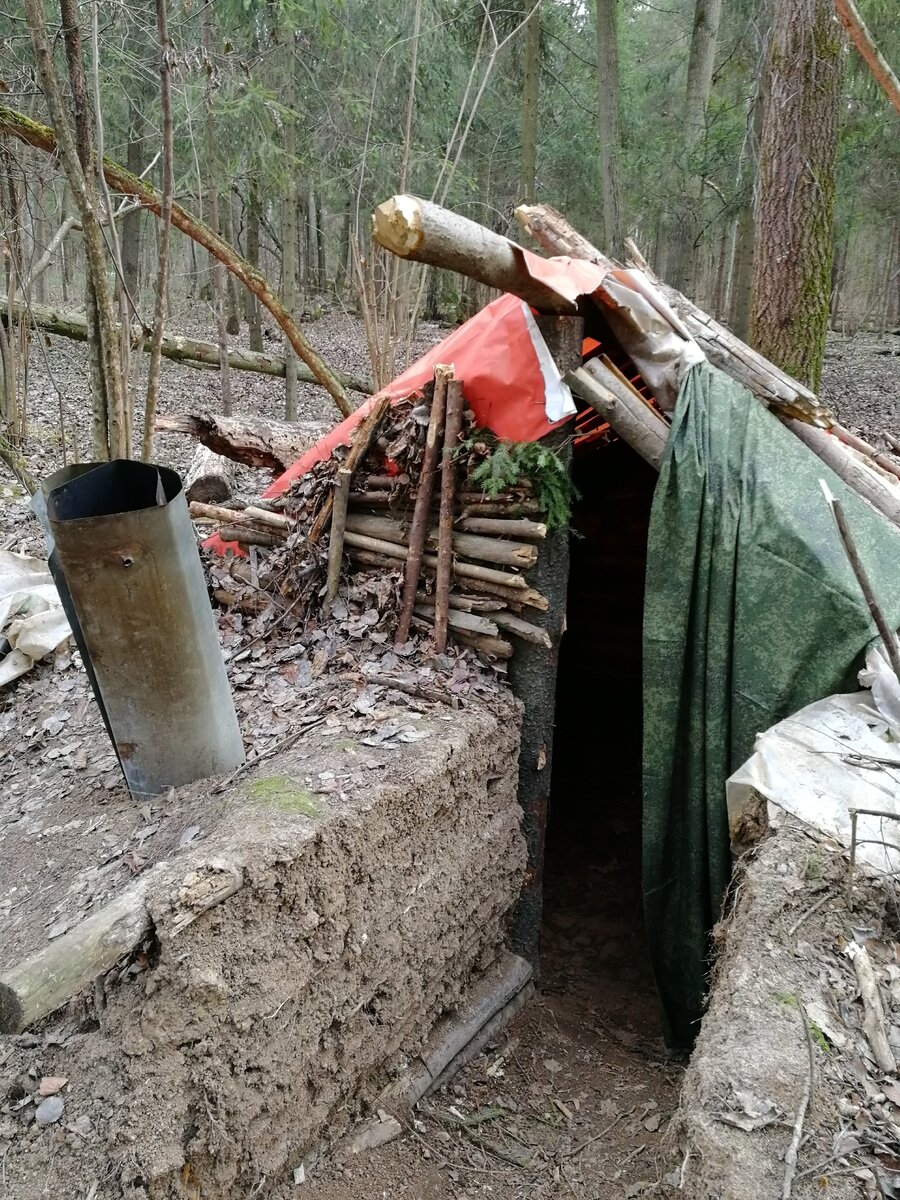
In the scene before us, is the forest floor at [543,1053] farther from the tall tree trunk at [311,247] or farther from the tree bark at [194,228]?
the tall tree trunk at [311,247]

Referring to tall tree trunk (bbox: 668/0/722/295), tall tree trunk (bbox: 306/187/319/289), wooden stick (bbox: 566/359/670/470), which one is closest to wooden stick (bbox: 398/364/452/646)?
wooden stick (bbox: 566/359/670/470)

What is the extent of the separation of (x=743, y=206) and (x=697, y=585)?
884cm

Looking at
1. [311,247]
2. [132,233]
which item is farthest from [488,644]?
[311,247]

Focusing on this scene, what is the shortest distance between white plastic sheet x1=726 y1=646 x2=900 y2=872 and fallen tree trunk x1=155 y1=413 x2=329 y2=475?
389 centimetres

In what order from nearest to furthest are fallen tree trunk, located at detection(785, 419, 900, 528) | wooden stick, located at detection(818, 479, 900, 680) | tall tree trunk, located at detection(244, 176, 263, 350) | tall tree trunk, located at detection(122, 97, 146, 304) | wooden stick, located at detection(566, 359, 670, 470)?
wooden stick, located at detection(818, 479, 900, 680), wooden stick, located at detection(566, 359, 670, 470), fallen tree trunk, located at detection(785, 419, 900, 528), tall tree trunk, located at detection(122, 97, 146, 304), tall tree trunk, located at detection(244, 176, 263, 350)

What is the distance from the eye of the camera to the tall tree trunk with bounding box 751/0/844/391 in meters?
5.45

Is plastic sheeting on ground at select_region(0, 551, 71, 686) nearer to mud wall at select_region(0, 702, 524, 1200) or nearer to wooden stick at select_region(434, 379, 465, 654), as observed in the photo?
mud wall at select_region(0, 702, 524, 1200)

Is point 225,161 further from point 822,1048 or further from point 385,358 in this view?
point 822,1048

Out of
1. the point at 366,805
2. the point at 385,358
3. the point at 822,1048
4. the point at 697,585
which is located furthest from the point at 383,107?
the point at 822,1048

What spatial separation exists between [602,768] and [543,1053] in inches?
127

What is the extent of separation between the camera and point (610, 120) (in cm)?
1169

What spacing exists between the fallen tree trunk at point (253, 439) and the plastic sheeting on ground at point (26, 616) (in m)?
1.34

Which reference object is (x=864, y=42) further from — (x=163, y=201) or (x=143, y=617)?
(x=143, y=617)

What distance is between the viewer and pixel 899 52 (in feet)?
32.6
